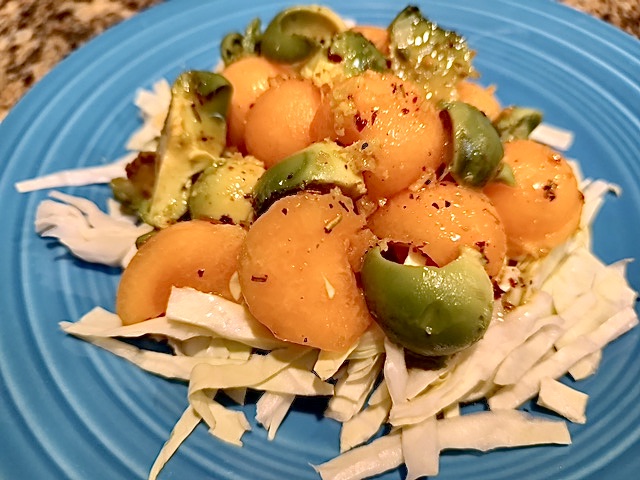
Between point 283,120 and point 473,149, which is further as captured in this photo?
point 283,120

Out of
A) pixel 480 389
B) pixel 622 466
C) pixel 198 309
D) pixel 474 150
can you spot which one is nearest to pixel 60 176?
pixel 198 309

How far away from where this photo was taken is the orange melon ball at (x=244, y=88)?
208cm

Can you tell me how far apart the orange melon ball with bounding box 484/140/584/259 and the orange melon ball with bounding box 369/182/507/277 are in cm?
11

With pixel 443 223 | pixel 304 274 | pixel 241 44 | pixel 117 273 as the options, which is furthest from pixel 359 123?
pixel 117 273

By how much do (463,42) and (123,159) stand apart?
1172mm

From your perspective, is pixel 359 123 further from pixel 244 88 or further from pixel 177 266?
pixel 177 266

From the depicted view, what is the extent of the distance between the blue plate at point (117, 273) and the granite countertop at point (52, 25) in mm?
293

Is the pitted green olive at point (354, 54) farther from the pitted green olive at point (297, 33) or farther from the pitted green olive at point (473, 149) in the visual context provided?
the pitted green olive at point (473, 149)

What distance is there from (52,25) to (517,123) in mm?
2032

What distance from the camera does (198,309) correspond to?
172 cm

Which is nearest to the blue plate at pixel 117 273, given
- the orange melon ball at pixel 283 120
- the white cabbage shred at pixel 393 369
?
the white cabbage shred at pixel 393 369

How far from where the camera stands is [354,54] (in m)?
2.02

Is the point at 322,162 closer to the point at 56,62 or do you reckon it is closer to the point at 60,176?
the point at 60,176

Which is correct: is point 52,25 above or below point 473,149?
below
